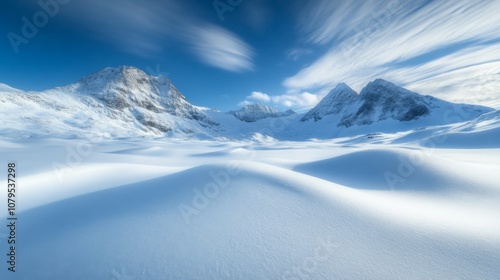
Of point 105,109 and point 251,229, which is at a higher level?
point 105,109

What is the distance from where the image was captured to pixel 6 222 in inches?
164

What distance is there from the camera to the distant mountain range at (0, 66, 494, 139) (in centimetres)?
6669

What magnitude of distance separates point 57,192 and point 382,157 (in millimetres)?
11838

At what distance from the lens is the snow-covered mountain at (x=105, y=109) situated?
204ft

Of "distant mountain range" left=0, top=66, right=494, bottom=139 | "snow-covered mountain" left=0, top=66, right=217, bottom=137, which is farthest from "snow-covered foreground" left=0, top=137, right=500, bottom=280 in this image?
"snow-covered mountain" left=0, top=66, right=217, bottom=137

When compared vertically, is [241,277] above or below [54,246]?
below

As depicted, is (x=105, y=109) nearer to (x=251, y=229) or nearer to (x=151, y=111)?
(x=151, y=111)

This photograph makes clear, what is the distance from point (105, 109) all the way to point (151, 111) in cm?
3161

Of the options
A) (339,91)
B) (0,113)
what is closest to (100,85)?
(0,113)

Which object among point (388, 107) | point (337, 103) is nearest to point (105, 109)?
point (388, 107)

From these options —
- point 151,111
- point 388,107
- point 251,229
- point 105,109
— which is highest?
point 151,111

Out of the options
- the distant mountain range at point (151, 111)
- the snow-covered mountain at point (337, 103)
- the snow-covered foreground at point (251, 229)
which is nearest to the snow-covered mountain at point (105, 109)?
the distant mountain range at point (151, 111)

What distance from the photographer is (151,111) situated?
136625 millimetres

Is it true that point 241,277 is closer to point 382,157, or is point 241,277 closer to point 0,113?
point 382,157
